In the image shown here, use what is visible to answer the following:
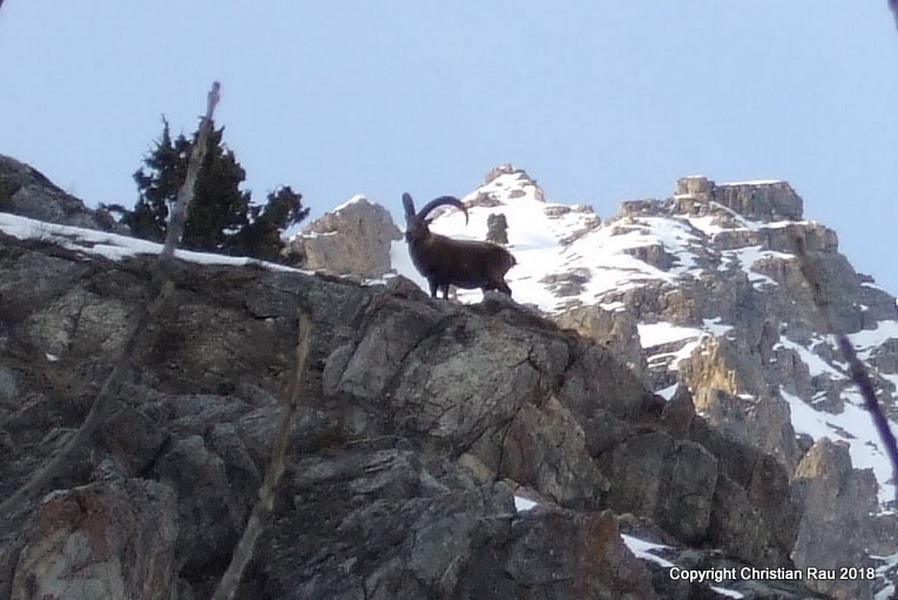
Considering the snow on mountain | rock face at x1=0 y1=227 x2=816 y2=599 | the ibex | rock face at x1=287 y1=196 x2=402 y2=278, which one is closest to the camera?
rock face at x1=0 y1=227 x2=816 y2=599

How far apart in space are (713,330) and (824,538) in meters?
33.5

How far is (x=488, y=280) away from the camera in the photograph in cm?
1908

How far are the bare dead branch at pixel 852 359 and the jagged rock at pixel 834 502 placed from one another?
313 feet

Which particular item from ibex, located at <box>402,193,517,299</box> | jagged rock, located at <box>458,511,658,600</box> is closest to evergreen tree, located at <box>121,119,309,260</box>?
ibex, located at <box>402,193,517,299</box>

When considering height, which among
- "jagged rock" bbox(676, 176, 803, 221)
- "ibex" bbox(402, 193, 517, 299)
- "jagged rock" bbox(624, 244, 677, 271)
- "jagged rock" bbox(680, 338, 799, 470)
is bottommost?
"ibex" bbox(402, 193, 517, 299)

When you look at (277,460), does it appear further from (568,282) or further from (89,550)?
(568,282)

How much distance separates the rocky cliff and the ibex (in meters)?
0.86

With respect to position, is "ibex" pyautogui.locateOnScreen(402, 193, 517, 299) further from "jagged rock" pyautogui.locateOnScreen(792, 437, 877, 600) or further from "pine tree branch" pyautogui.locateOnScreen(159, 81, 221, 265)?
"jagged rock" pyautogui.locateOnScreen(792, 437, 877, 600)

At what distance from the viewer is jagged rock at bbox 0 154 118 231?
20766 mm

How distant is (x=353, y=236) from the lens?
103m

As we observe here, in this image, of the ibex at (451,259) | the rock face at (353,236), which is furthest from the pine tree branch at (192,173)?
the rock face at (353,236)

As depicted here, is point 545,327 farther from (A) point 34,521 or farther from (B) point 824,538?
(B) point 824,538

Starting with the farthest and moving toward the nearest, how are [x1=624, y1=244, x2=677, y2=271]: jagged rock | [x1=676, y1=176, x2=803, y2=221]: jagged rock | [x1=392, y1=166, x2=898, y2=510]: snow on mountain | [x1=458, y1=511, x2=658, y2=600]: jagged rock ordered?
[x1=676, y1=176, x2=803, y2=221]: jagged rock
[x1=624, y1=244, x2=677, y2=271]: jagged rock
[x1=392, y1=166, x2=898, y2=510]: snow on mountain
[x1=458, y1=511, x2=658, y2=600]: jagged rock

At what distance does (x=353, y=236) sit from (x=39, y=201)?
268 ft
